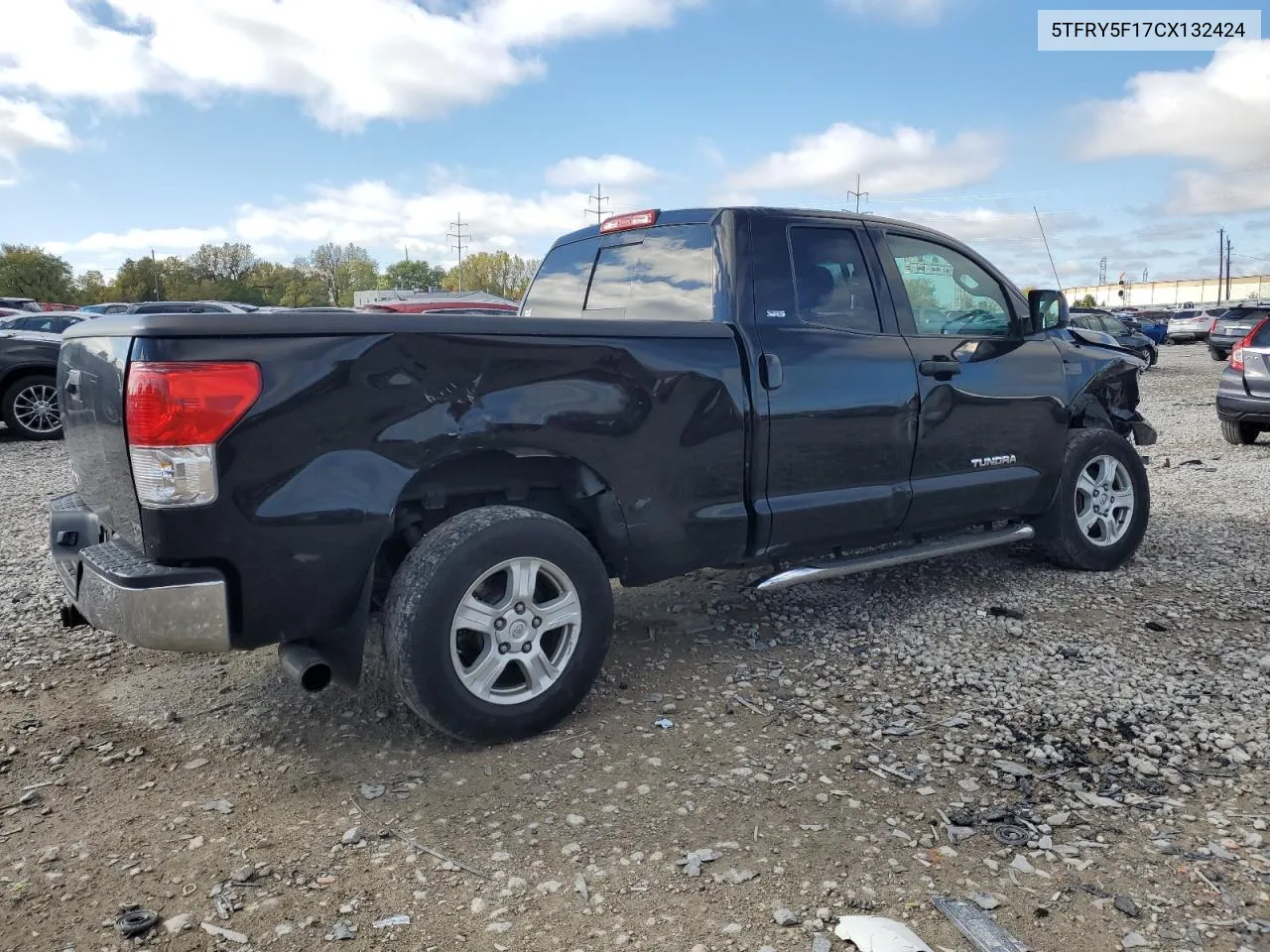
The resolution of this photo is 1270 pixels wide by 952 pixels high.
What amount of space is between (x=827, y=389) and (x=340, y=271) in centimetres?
11209

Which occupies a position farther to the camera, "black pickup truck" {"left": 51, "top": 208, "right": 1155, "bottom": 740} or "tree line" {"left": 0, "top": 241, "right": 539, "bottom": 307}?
"tree line" {"left": 0, "top": 241, "right": 539, "bottom": 307}

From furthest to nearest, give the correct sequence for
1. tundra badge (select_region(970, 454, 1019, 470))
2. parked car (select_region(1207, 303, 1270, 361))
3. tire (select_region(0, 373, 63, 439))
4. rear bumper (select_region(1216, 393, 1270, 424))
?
parked car (select_region(1207, 303, 1270, 361)) → tire (select_region(0, 373, 63, 439)) → rear bumper (select_region(1216, 393, 1270, 424)) → tundra badge (select_region(970, 454, 1019, 470))

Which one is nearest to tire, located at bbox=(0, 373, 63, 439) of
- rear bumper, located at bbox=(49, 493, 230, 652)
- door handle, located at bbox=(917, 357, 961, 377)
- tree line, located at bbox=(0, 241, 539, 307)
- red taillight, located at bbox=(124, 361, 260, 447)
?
Result: rear bumper, located at bbox=(49, 493, 230, 652)

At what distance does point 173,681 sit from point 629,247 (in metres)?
2.78

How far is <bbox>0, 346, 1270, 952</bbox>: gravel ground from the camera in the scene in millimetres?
2525

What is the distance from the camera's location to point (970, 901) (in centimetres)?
255

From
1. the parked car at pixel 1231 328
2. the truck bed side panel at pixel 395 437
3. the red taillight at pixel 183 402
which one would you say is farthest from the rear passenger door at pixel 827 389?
the parked car at pixel 1231 328

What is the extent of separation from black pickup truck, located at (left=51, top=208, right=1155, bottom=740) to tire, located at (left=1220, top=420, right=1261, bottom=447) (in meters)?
7.37

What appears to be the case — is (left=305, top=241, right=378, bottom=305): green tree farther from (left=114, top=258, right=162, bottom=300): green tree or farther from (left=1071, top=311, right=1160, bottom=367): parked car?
(left=1071, top=311, right=1160, bottom=367): parked car

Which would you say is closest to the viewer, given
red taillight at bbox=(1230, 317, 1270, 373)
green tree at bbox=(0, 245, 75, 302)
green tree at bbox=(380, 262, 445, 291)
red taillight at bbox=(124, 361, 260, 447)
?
red taillight at bbox=(124, 361, 260, 447)

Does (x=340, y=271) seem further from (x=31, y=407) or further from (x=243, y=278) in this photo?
(x=31, y=407)

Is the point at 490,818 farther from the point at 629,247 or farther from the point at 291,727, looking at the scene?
the point at 629,247

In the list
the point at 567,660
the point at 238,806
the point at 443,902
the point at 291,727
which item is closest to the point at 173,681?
the point at 291,727

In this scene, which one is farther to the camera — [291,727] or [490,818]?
[291,727]
